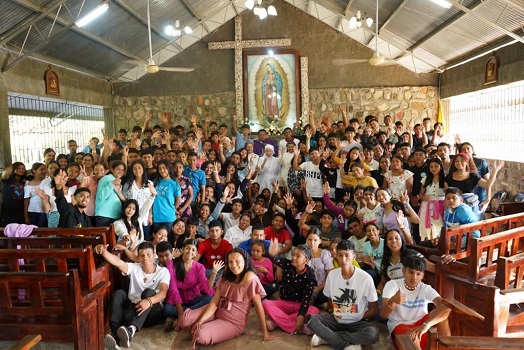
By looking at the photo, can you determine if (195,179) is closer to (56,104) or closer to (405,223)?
(405,223)

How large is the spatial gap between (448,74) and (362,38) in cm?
263

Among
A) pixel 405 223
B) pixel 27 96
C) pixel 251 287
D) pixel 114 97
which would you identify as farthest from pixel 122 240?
pixel 114 97

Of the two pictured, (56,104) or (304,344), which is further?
(56,104)

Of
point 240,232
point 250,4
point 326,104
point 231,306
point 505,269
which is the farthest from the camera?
point 326,104

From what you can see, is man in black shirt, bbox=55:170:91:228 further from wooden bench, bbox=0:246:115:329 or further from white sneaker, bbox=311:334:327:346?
white sneaker, bbox=311:334:327:346

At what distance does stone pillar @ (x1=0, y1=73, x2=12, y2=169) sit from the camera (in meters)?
8.19

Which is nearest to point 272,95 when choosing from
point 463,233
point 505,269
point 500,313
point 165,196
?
point 165,196

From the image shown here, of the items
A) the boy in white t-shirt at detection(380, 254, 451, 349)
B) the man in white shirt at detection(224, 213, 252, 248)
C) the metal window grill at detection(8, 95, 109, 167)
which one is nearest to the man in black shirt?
the man in white shirt at detection(224, 213, 252, 248)

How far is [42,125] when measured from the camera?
10.5 m

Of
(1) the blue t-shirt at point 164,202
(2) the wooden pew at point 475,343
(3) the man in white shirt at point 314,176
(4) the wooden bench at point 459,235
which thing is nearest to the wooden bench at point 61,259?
(1) the blue t-shirt at point 164,202

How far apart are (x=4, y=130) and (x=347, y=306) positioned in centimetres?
731

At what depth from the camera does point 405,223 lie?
5066 mm

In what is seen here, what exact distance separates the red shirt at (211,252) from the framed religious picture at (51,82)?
6.54 metres

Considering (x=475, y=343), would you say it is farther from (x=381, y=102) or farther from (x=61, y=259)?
(x=381, y=102)
